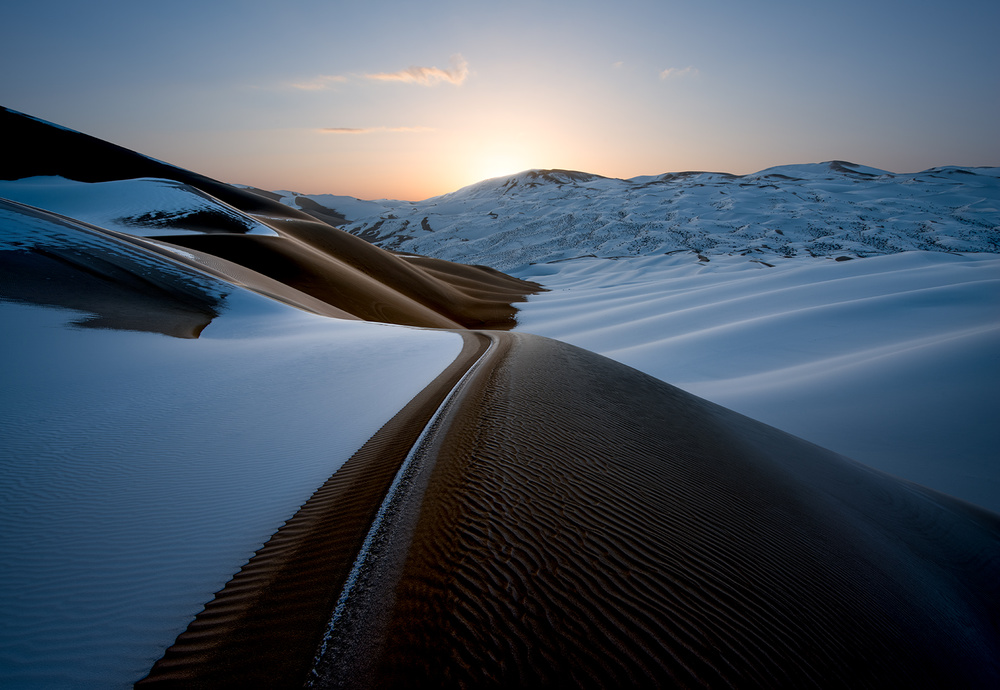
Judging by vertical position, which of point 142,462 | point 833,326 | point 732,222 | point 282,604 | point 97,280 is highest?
point 732,222

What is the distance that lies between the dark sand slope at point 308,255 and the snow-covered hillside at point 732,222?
2534cm

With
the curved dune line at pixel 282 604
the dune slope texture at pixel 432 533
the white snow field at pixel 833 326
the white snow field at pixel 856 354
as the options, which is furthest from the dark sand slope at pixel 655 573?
the white snow field at pixel 833 326

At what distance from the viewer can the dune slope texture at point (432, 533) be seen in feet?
6.00

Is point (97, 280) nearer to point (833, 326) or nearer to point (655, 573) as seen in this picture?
point (655, 573)

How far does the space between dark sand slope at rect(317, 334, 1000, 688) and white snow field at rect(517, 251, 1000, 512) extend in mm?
2086

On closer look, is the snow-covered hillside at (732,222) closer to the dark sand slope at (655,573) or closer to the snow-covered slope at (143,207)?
the snow-covered slope at (143,207)

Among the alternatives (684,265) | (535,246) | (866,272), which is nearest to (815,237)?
(684,265)

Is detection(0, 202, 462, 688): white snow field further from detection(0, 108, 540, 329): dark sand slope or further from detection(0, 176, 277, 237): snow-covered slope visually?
detection(0, 176, 277, 237): snow-covered slope

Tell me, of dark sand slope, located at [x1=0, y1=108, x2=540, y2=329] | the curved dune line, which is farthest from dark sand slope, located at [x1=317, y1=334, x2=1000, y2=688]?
dark sand slope, located at [x1=0, y1=108, x2=540, y2=329]

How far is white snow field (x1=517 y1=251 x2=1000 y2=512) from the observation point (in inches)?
273

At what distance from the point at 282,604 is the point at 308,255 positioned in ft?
70.8

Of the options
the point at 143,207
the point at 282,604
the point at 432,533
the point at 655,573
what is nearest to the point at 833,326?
the point at 655,573

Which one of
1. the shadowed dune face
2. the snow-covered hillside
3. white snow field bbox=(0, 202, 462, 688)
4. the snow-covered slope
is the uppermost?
the snow-covered hillside

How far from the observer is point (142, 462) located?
3.48m
